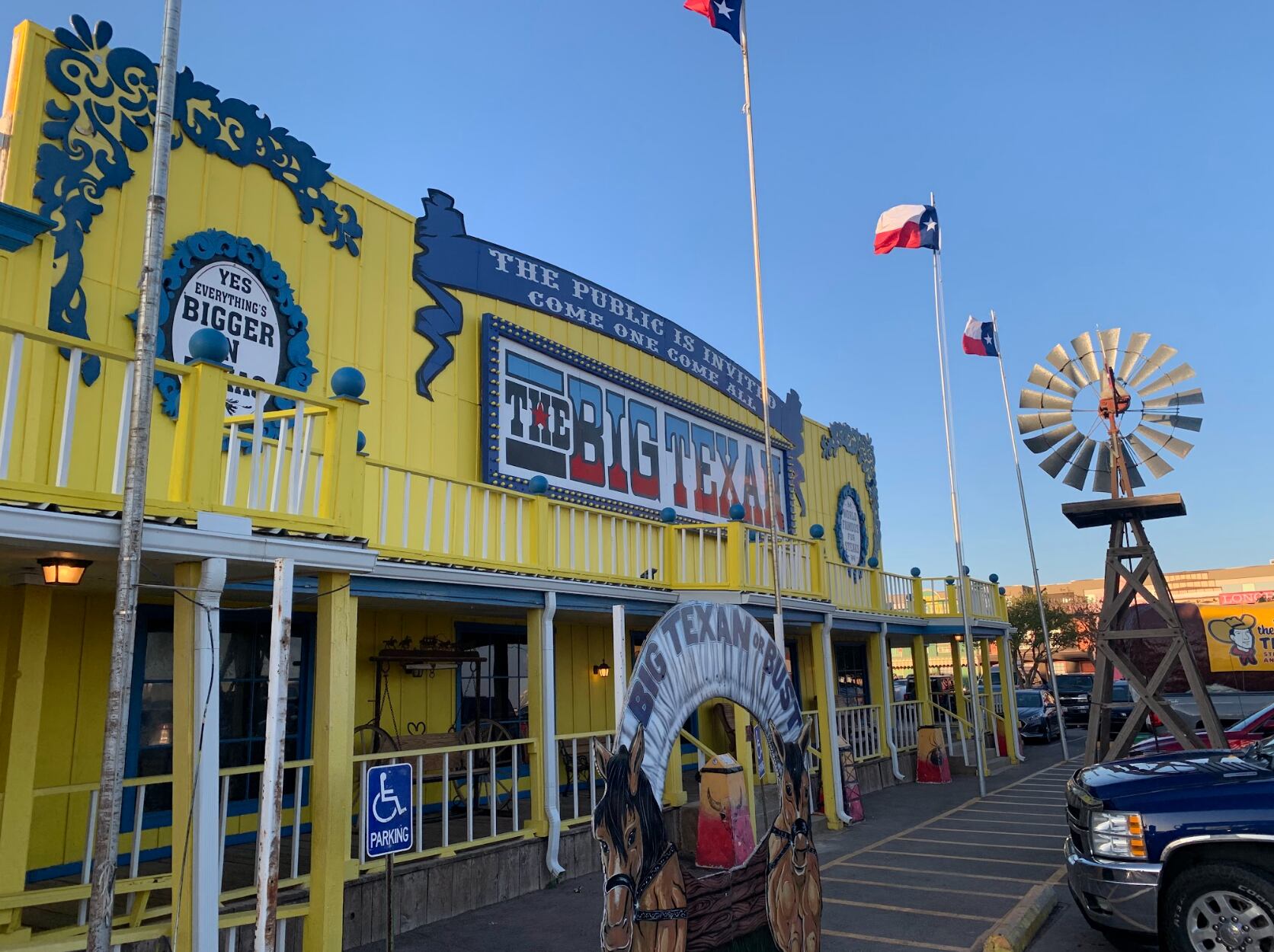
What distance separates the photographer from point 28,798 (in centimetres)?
621

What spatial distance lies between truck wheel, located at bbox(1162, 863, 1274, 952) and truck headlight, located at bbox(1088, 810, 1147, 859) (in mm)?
291

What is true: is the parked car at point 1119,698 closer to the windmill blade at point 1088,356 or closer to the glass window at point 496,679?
the windmill blade at point 1088,356

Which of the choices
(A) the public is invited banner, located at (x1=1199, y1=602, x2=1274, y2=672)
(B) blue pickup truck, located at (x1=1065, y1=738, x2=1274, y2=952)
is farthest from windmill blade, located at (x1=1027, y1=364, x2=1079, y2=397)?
(A) the public is invited banner, located at (x1=1199, y1=602, x2=1274, y2=672)

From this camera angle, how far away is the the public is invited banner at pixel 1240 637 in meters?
26.7

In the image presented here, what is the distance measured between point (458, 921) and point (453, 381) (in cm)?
628

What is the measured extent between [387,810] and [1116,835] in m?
4.97

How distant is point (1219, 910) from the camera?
5.80 meters

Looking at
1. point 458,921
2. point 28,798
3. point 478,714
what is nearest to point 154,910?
point 28,798

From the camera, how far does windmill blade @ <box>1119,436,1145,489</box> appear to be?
11.5 metres

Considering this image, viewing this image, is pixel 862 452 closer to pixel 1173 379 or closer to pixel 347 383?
pixel 1173 379

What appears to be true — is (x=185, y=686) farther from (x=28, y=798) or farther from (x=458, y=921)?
(x=458, y=921)

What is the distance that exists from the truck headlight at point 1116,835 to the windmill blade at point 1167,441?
251 inches

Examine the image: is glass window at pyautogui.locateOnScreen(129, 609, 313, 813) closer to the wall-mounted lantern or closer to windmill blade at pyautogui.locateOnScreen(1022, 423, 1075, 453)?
the wall-mounted lantern

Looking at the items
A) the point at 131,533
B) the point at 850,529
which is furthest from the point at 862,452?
the point at 131,533
